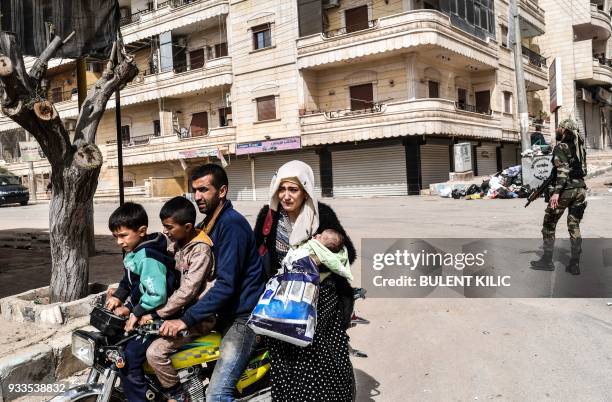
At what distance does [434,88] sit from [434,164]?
12.8 ft

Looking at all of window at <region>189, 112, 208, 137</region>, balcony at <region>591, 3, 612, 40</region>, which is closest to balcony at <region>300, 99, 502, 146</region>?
window at <region>189, 112, 208, 137</region>

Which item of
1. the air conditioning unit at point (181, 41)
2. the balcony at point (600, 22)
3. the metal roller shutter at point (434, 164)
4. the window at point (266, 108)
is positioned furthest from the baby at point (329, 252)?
the balcony at point (600, 22)

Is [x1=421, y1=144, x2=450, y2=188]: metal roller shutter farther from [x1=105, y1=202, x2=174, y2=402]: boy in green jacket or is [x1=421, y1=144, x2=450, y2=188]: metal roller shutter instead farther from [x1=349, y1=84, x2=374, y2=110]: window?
[x1=105, y1=202, x2=174, y2=402]: boy in green jacket

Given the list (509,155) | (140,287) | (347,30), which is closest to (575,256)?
(140,287)

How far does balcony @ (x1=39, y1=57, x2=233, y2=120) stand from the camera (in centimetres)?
2706

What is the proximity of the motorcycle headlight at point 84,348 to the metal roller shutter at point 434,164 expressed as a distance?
21403 millimetres

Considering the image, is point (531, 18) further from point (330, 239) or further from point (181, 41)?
point (330, 239)

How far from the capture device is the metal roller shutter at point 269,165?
84.6 ft

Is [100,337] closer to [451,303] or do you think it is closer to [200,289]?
[200,289]

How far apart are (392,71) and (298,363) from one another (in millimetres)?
22237

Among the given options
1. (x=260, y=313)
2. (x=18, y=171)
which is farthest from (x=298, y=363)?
(x=18, y=171)

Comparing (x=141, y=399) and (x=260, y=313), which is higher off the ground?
(x=260, y=313)

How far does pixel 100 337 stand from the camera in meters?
2.54

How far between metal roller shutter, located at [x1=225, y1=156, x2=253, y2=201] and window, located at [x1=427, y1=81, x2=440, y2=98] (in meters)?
10.8
